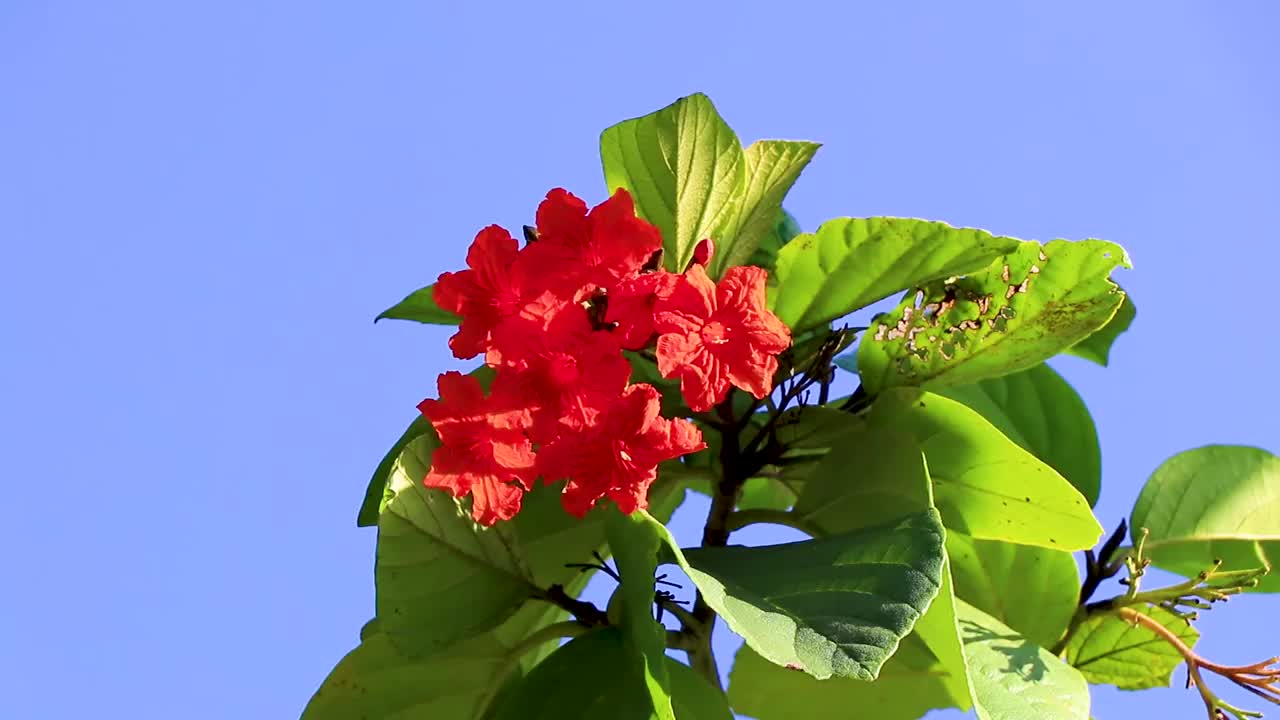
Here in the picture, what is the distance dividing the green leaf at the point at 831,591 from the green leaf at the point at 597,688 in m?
0.08

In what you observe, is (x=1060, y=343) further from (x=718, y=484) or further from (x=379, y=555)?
(x=379, y=555)

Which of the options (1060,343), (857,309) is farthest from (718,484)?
(1060,343)

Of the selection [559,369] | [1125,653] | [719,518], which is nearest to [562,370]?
[559,369]

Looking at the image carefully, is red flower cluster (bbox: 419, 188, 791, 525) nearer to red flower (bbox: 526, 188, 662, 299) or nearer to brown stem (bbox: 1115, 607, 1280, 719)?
red flower (bbox: 526, 188, 662, 299)

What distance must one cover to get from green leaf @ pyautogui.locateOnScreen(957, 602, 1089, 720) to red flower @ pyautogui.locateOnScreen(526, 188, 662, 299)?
34 cm

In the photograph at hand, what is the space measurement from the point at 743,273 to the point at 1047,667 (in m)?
0.35

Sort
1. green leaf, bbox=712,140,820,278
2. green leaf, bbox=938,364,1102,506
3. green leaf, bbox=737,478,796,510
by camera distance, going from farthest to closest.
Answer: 1. green leaf, bbox=737,478,796,510
2. green leaf, bbox=938,364,1102,506
3. green leaf, bbox=712,140,820,278

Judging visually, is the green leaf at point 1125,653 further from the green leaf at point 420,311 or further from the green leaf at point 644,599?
the green leaf at point 420,311

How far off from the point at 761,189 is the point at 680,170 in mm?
64

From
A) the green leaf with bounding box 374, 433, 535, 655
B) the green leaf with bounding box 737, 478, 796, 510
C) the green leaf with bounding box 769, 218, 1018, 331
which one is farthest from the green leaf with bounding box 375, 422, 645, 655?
the green leaf with bounding box 737, 478, 796, 510

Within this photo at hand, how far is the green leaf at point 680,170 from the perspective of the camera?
0.91 metres

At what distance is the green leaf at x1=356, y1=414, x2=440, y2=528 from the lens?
0.93 metres

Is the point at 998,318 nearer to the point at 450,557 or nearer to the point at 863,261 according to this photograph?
the point at 863,261

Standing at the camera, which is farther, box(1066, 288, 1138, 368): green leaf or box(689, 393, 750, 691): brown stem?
box(1066, 288, 1138, 368): green leaf
